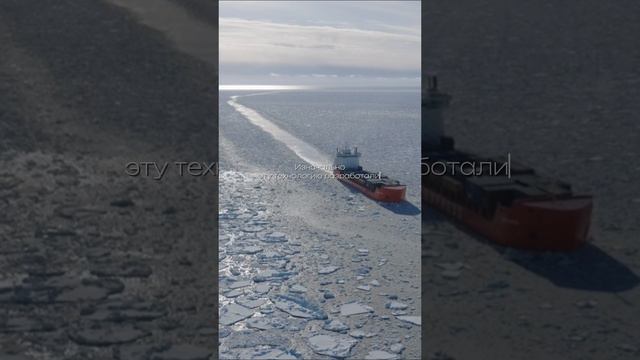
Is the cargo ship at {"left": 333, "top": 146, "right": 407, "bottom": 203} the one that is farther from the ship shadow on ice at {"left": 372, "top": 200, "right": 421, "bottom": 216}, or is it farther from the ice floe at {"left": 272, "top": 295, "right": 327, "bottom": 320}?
the ice floe at {"left": 272, "top": 295, "right": 327, "bottom": 320}

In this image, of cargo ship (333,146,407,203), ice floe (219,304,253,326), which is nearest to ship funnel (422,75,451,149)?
cargo ship (333,146,407,203)

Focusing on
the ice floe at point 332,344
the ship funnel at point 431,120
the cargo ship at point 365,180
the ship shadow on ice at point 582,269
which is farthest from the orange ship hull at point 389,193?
the ice floe at point 332,344

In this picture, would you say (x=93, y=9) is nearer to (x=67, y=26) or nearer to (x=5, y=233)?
(x=67, y=26)

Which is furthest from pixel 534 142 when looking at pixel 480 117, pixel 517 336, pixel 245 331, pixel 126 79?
pixel 126 79

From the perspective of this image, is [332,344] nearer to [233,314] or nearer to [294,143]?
[233,314]

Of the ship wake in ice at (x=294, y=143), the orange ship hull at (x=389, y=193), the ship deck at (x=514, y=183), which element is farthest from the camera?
the ship wake in ice at (x=294, y=143)

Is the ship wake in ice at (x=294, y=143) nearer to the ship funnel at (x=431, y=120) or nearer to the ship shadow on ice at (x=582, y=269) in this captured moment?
the ship funnel at (x=431, y=120)

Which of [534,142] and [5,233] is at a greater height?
[534,142]

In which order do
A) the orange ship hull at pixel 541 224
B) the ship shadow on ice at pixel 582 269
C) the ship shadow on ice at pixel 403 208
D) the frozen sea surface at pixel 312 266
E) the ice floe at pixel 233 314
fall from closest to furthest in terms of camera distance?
the frozen sea surface at pixel 312 266, the ice floe at pixel 233 314, the ship shadow on ice at pixel 582 269, the orange ship hull at pixel 541 224, the ship shadow on ice at pixel 403 208
